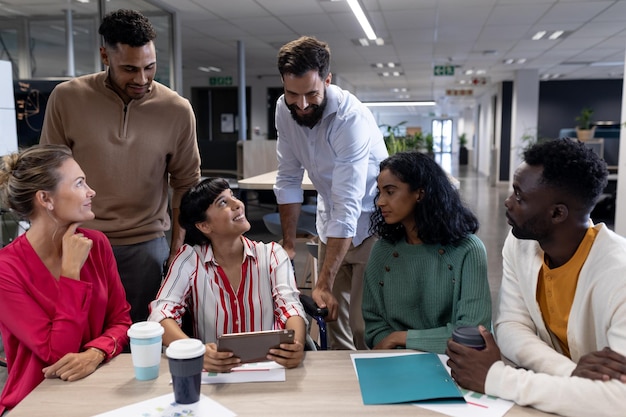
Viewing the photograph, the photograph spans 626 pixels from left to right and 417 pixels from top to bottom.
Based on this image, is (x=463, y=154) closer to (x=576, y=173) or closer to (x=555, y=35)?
(x=555, y=35)

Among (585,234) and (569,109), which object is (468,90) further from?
(585,234)

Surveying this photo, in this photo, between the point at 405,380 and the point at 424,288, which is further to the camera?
the point at 424,288

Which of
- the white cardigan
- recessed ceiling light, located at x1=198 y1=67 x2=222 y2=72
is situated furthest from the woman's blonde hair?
recessed ceiling light, located at x1=198 y1=67 x2=222 y2=72

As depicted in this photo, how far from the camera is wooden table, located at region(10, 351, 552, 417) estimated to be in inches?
45.6

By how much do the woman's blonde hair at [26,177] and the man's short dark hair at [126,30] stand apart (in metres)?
0.54

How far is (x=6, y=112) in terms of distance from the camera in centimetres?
370

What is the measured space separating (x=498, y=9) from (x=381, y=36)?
2.14m

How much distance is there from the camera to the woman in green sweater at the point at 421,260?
1743mm

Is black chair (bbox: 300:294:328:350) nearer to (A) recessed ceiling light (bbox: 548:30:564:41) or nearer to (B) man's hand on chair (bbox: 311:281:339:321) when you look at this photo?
(B) man's hand on chair (bbox: 311:281:339:321)

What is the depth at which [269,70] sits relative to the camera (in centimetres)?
1316

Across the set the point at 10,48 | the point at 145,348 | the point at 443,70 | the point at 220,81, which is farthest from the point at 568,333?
the point at 220,81

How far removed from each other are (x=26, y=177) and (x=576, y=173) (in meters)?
1.46

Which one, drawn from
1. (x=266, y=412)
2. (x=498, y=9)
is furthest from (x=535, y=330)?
(x=498, y=9)

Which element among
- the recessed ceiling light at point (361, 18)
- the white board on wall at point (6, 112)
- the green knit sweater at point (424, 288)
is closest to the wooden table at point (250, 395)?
the green knit sweater at point (424, 288)
